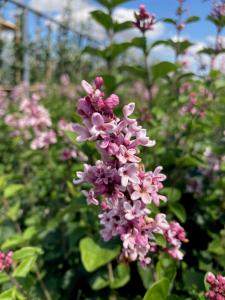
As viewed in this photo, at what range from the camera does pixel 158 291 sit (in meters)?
1.38

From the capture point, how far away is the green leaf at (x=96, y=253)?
223cm

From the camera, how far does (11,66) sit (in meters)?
11.5

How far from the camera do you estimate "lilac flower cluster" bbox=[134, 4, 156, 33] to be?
7.72 ft

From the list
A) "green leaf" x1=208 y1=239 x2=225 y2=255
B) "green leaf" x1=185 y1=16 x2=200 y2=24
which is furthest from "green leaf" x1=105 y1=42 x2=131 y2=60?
"green leaf" x1=208 y1=239 x2=225 y2=255

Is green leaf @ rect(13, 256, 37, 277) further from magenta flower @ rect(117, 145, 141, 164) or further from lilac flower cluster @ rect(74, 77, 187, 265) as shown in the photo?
magenta flower @ rect(117, 145, 141, 164)

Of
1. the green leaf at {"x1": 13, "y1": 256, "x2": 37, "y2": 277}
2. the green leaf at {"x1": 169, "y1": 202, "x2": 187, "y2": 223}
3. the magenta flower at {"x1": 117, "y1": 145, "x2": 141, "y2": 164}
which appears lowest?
the green leaf at {"x1": 13, "y1": 256, "x2": 37, "y2": 277}

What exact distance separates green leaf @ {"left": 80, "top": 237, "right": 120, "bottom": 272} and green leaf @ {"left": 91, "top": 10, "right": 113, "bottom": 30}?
4.28ft

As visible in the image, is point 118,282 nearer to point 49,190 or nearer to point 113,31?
point 113,31

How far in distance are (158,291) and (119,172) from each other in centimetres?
38

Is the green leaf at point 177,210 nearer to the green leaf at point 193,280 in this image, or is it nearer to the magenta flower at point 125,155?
the green leaf at point 193,280

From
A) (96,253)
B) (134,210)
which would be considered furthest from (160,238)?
(96,253)

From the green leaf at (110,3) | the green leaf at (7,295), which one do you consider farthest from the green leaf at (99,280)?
the green leaf at (110,3)

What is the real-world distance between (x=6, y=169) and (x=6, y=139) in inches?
24.8

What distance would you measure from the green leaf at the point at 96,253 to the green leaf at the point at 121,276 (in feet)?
0.49
